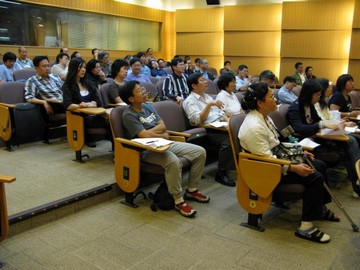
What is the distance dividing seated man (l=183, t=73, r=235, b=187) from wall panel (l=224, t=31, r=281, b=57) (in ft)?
24.1

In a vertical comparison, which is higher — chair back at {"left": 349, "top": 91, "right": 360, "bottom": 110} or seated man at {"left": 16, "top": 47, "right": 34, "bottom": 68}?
seated man at {"left": 16, "top": 47, "right": 34, "bottom": 68}

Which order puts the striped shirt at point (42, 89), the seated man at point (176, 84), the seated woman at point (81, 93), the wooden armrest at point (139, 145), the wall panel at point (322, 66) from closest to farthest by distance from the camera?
the wooden armrest at point (139, 145)
the seated woman at point (81, 93)
the striped shirt at point (42, 89)
the seated man at point (176, 84)
the wall panel at point (322, 66)

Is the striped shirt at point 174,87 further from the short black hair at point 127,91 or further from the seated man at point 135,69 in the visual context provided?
the short black hair at point 127,91

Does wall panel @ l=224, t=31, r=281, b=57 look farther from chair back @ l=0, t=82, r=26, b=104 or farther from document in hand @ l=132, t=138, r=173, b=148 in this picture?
document in hand @ l=132, t=138, r=173, b=148

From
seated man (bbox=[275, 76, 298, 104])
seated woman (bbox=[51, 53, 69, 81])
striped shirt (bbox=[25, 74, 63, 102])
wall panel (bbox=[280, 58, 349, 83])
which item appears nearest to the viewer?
striped shirt (bbox=[25, 74, 63, 102])

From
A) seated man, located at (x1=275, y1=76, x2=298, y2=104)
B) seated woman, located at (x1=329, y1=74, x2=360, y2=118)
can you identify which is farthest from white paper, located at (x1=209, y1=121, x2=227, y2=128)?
seated man, located at (x1=275, y1=76, x2=298, y2=104)

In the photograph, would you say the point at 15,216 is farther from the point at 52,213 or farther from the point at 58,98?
the point at 58,98

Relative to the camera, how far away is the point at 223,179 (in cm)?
357

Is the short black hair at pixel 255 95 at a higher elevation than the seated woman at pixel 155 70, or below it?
below

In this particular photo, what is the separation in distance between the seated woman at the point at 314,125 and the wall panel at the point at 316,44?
22.6 feet

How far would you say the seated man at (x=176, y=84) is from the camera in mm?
4626

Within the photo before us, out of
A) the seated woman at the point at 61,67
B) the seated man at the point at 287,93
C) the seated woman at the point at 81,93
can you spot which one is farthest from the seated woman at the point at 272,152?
the seated woman at the point at 61,67

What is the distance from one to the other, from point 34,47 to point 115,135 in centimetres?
641

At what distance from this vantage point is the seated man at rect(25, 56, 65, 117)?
14.3 feet
